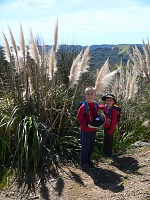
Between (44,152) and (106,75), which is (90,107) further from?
(44,152)

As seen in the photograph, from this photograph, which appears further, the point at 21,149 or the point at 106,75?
the point at 106,75

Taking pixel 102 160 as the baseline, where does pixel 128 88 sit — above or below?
above

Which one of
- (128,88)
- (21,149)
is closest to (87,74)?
(128,88)

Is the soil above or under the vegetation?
under

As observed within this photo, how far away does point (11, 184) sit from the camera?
4.62 meters

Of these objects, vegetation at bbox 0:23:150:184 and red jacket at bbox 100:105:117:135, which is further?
red jacket at bbox 100:105:117:135

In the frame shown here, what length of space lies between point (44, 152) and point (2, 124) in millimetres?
936

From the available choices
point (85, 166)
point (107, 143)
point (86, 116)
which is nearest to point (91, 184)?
point (85, 166)

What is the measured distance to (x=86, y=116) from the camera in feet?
16.5

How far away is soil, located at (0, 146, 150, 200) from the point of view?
161 inches

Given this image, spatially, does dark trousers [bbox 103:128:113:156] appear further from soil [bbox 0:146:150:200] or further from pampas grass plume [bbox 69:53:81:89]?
pampas grass plume [bbox 69:53:81:89]

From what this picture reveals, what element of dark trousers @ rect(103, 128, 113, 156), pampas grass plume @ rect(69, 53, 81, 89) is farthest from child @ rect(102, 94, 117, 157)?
pampas grass plume @ rect(69, 53, 81, 89)

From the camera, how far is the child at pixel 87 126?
4.99 metres

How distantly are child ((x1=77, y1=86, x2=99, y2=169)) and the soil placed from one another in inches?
7.6
